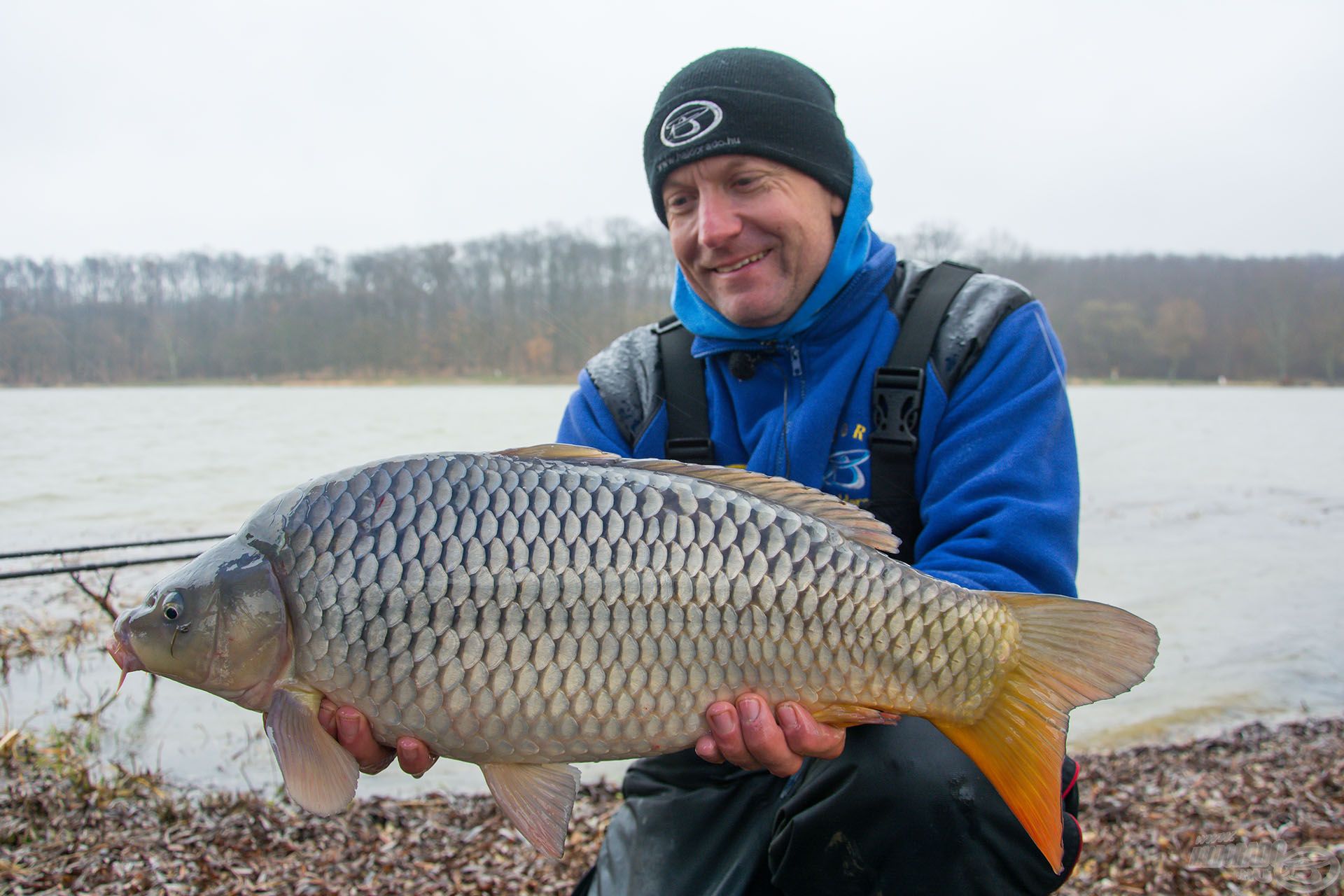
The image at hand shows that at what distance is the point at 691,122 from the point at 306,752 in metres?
1.55

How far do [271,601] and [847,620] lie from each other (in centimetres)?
90

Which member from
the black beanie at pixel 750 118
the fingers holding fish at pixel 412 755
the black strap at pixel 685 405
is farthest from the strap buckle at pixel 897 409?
the fingers holding fish at pixel 412 755

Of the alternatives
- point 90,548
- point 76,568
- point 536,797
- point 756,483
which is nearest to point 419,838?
point 536,797

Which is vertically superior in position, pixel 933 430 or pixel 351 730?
pixel 933 430

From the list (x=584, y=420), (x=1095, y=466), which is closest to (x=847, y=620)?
(x=584, y=420)

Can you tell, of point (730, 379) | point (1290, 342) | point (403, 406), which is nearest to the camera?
point (730, 379)

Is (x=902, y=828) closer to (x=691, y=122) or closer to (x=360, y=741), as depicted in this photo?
(x=360, y=741)

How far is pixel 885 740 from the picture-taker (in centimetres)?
157

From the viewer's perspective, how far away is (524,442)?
48.6 ft

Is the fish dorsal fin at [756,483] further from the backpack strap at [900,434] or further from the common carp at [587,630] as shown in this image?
the backpack strap at [900,434]

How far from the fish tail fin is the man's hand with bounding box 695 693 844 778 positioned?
256 mm

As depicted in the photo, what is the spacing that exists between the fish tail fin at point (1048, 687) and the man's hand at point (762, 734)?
26 cm

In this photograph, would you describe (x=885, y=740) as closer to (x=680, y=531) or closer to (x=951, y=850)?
(x=951, y=850)

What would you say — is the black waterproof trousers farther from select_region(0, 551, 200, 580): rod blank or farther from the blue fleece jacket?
select_region(0, 551, 200, 580): rod blank
